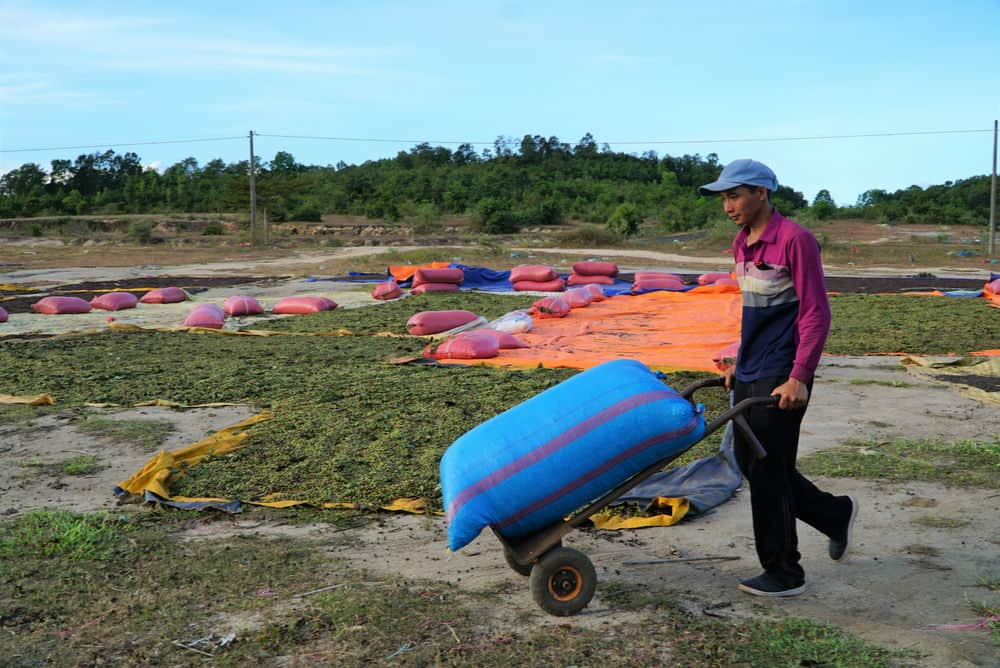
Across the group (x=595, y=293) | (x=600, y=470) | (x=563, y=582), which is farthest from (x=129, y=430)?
(x=595, y=293)

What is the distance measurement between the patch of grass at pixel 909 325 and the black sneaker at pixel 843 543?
6.03 meters

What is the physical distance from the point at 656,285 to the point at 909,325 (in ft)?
15.2

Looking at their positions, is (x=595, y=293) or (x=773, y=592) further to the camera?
(x=595, y=293)

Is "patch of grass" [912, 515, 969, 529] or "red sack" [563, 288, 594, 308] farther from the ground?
"red sack" [563, 288, 594, 308]

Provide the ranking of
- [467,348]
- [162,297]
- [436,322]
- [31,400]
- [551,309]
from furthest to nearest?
[162,297], [551,309], [436,322], [467,348], [31,400]

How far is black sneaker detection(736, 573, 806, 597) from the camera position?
3451 millimetres

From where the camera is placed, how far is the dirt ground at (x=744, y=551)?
331 centimetres

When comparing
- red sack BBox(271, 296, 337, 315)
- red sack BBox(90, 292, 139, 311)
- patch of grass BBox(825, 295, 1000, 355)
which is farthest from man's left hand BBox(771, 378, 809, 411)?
red sack BBox(90, 292, 139, 311)

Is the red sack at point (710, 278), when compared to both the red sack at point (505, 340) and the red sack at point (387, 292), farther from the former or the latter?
the red sack at point (505, 340)

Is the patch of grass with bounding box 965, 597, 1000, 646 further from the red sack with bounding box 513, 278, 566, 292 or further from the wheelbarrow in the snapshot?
the red sack with bounding box 513, 278, 566, 292

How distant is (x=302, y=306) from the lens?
544 inches

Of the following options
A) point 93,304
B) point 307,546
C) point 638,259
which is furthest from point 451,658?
point 638,259

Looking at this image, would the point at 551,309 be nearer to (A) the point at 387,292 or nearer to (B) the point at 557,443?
(A) the point at 387,292

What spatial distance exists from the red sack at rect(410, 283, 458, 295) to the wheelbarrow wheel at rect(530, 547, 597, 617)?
41.5 feet
